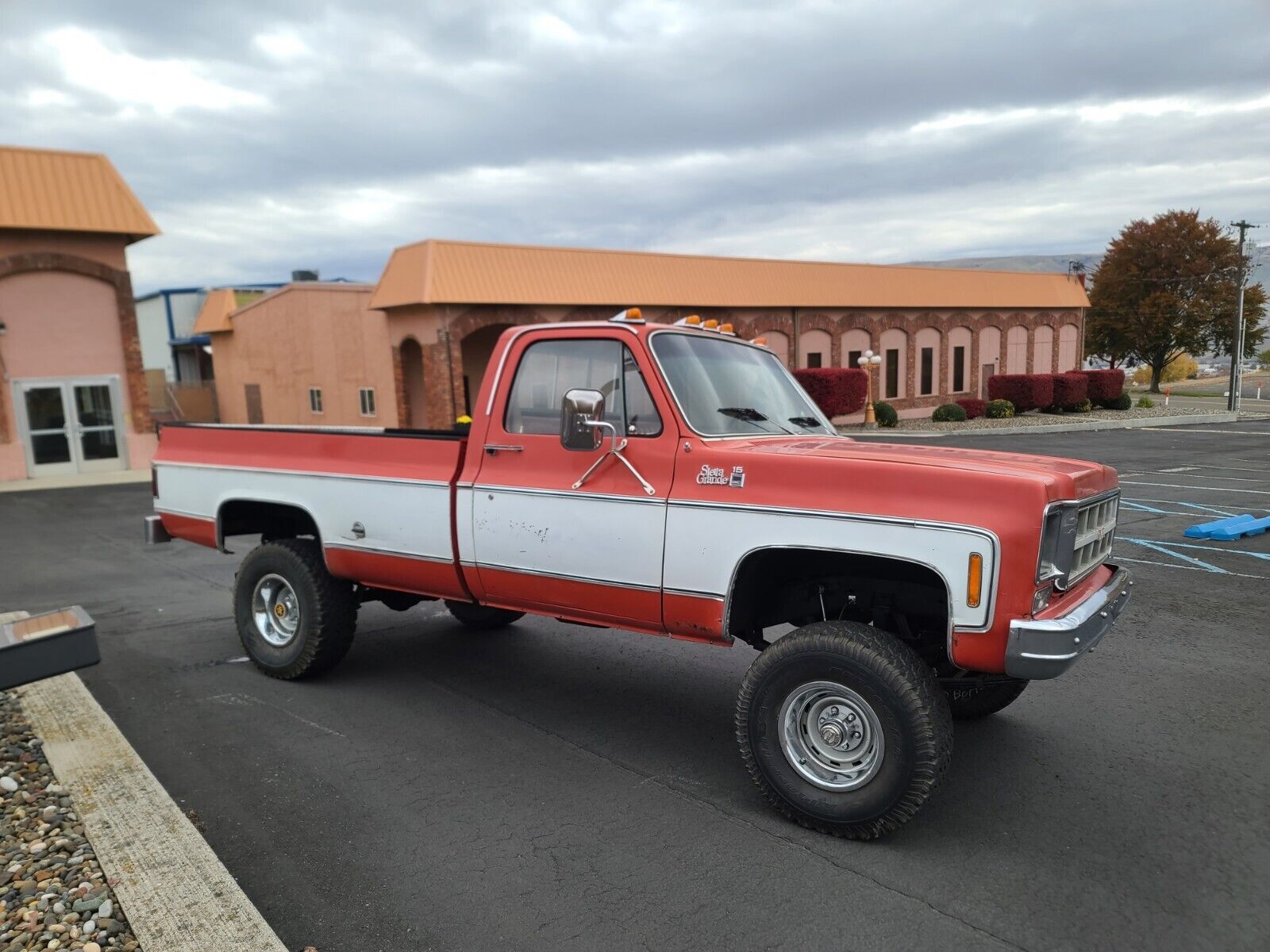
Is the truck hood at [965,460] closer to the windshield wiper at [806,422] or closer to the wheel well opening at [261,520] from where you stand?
the windshield wiper at [806,422]

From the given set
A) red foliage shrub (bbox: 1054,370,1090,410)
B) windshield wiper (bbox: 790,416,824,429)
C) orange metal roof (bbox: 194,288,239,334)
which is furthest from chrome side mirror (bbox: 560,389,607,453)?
red foliage shrub (bbox: 1054,370,1090,410)

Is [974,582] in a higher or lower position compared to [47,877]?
higher

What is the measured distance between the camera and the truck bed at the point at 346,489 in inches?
202

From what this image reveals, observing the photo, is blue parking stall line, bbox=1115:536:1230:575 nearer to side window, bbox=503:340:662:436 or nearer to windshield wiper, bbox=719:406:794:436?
windshield wiper, bbox=719:406:794:436

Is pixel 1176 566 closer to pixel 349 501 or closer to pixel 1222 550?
pixel 1222 550

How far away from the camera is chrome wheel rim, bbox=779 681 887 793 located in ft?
12.3

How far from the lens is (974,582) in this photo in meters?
3.40

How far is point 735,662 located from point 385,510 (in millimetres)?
2643

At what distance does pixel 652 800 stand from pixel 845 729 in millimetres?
998

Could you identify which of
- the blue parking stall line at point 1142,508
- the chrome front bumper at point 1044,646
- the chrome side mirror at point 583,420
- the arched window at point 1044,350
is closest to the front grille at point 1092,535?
the chrome front bumper at point 1044,646

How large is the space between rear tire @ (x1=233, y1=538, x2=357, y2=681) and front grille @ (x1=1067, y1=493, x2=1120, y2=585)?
436 cm

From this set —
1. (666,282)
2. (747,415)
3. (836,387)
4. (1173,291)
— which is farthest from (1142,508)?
(1173,291)

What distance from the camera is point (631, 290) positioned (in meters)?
28.6

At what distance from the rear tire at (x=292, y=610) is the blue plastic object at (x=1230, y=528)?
956cm
